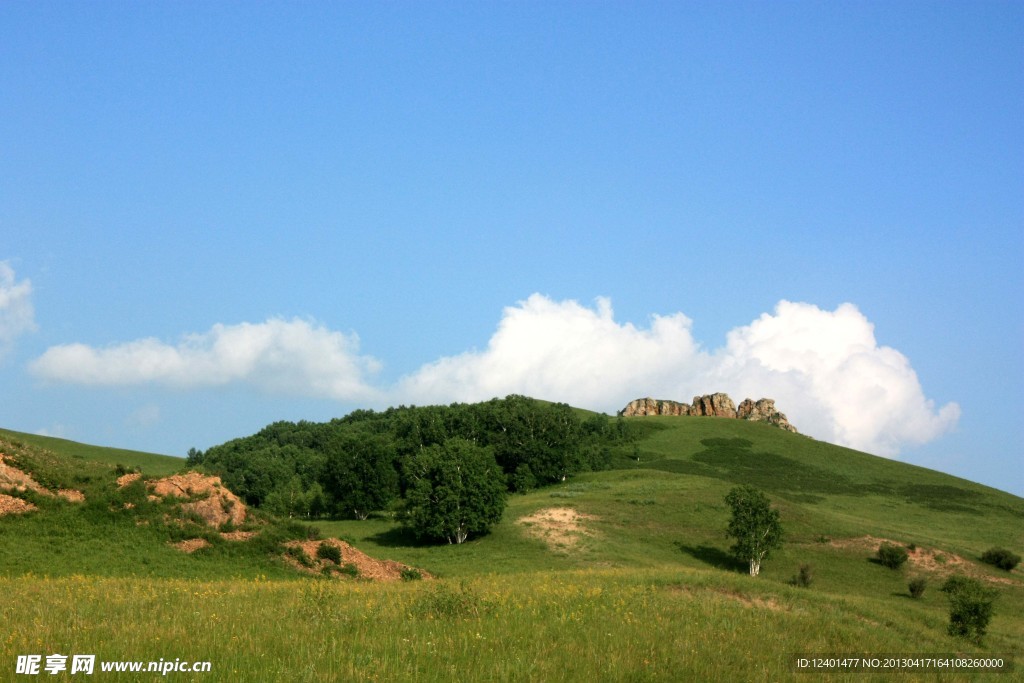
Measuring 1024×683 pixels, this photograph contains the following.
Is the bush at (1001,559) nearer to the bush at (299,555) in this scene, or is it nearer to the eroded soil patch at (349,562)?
the eroded soil patch at (349,562)

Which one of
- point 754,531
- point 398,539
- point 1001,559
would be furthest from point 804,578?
point 398,539

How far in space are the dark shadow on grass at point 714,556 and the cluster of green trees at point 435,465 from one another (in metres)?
17.7

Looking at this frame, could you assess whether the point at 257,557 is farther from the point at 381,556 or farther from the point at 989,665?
the point at 989,665

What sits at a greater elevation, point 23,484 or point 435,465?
point 435,465

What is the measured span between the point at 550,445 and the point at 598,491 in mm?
21047

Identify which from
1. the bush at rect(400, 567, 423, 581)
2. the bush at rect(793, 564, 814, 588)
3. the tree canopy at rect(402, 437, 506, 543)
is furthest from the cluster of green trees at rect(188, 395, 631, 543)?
the bush at rect(793, 564, 814, 588)

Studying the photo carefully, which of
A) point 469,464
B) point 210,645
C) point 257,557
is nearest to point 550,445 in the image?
point 469,464

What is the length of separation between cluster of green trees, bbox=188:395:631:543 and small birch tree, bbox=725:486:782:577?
21.5 metres

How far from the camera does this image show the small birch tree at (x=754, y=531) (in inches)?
2304

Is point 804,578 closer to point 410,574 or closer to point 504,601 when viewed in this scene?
point 410,574

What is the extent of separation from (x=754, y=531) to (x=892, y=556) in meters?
13.3

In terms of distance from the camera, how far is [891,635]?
21781mm

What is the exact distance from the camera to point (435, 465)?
69.1 meters

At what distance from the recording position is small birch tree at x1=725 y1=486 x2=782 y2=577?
192ft
